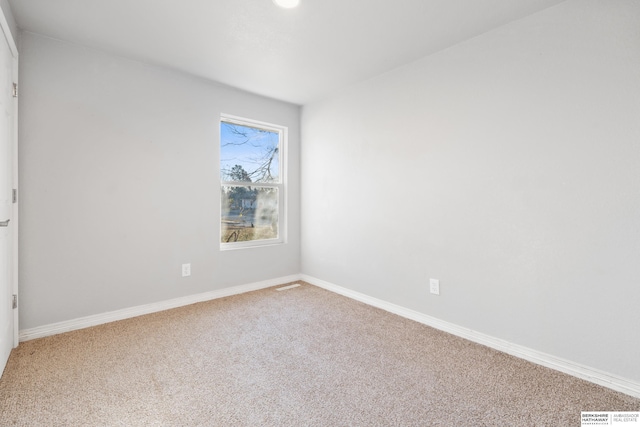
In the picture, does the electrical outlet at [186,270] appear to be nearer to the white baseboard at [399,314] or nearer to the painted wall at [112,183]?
the painted wall at [112,183]

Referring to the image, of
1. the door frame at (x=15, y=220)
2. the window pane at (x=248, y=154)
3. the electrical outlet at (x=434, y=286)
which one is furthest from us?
the window pane at (x=248, y=154)

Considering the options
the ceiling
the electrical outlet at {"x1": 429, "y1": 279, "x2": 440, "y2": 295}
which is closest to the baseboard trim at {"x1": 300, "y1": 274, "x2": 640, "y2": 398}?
the electrical outlet at {"x1": 429, "y1": 279, "x2": 440, "y2": 295}

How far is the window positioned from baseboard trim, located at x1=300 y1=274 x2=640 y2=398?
149 cm

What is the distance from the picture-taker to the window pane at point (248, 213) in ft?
11.2

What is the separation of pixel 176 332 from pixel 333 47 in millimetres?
2584

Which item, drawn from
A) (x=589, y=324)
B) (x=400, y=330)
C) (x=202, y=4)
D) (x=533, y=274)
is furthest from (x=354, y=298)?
(x=202, y=4)

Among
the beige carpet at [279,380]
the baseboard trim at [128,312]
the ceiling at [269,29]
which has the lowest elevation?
the beige carpet at [279,380]

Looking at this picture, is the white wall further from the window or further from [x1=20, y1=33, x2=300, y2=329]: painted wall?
[x1=20, y1=33, x2=300, y2=329]: painted wall

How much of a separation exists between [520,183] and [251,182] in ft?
8.76

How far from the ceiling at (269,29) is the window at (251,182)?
31.0 inches

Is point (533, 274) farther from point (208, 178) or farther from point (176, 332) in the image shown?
point (208, 178)

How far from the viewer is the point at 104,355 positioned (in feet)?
6.66

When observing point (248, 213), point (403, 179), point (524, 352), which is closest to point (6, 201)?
point (248, 213)

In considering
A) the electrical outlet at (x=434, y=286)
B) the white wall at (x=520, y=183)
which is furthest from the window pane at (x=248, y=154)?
the electrical outlet at (x=434, y=286)
